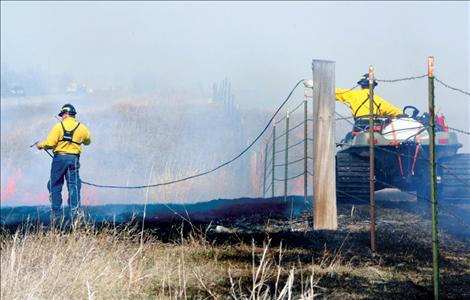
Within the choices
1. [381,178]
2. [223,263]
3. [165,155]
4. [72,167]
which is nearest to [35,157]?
[165,155]

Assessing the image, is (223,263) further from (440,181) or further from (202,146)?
(202,146)

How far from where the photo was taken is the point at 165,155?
2236 centimetres

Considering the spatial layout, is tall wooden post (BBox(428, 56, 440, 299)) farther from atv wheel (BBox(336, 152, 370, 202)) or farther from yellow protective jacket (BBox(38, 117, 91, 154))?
yellow protective jacket (BBox(38, 117, 91, 154))

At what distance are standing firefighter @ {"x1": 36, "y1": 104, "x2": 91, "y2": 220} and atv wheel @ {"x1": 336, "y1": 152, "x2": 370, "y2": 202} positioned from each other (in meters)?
4.20

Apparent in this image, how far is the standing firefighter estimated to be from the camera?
10914mm

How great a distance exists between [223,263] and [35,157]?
14.9m

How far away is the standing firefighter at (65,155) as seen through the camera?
10.9 meters

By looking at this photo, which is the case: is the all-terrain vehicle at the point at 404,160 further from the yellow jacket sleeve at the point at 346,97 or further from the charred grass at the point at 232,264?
the charred grass at the point at 232,264

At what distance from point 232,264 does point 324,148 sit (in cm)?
252

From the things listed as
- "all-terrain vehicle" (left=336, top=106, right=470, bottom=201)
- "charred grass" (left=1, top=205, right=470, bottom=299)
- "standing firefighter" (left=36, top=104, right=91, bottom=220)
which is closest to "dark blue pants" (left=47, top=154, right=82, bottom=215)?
"standing firefighter" (left=36, top=104, right=91, bottom=220)

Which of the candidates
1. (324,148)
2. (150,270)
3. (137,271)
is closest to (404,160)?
(324,148)

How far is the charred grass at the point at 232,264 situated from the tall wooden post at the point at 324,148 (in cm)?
28

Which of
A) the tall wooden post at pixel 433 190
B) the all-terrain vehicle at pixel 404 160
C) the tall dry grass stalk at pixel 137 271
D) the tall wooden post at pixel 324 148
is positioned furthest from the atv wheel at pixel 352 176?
the tall wooden post at pixel 433 190

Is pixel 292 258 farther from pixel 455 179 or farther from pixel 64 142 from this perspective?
pixel 455 179
